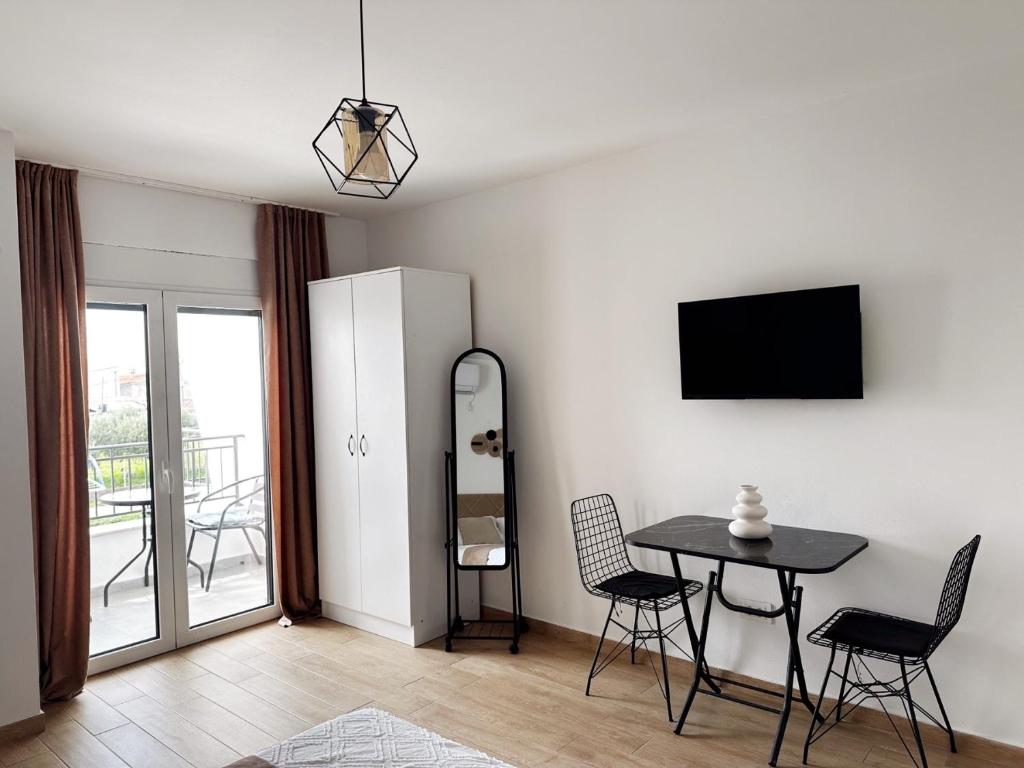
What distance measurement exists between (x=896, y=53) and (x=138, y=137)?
3.11m

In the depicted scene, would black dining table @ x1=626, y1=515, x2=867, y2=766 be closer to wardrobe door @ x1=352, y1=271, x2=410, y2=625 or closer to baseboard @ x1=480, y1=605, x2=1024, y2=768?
baseboard @ x1=480, y1=605, x2=1024, y2=768

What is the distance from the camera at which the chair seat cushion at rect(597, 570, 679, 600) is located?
3.35 m

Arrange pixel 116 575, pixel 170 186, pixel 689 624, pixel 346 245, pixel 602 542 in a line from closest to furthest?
pixel 689 624 < pixel 602 542 < pixel 116 575 < pixel 170 186 < pixel 346 245

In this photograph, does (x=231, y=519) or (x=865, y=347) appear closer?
(x=865, y=347)

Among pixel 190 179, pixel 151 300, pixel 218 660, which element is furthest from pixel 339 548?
pixel 190 179

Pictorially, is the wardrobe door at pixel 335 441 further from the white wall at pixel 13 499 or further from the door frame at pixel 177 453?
the white wall at pixel 13 499

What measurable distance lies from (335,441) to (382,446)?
0.44 metres

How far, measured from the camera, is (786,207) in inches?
128

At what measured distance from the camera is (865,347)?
3.05 metres

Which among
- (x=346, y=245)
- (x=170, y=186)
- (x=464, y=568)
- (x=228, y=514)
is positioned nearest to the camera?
(x=170, y=186)

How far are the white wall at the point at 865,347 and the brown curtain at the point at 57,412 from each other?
2195 millimetres

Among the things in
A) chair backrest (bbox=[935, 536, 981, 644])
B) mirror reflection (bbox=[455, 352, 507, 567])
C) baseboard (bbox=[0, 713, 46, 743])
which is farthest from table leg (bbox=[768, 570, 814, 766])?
baseboard (bbox=[0, 713, 46, 743])

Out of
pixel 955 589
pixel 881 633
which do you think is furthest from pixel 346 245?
pixel 955 589

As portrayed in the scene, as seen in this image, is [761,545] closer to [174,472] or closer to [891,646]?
[891,646]
